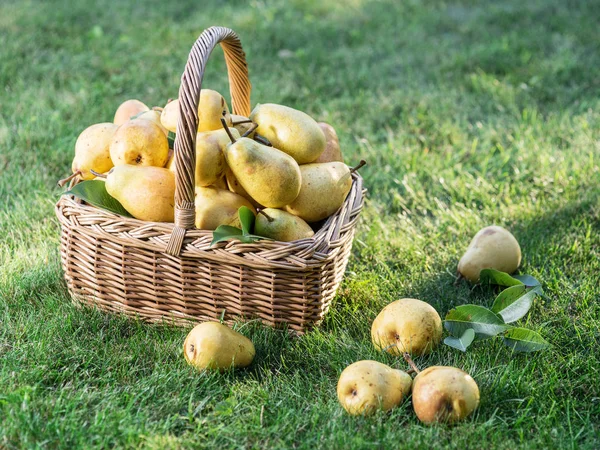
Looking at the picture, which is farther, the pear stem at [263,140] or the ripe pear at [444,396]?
the pear stem at [263,140]

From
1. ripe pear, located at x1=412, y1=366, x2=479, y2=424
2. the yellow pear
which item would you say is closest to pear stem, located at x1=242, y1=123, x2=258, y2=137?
the yellow pear

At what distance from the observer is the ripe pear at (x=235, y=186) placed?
2.32 metres

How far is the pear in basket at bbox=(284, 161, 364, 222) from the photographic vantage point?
234 cm

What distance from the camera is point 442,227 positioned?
314cm

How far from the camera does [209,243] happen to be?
2117mm

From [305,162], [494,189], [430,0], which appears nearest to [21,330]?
[305,162]

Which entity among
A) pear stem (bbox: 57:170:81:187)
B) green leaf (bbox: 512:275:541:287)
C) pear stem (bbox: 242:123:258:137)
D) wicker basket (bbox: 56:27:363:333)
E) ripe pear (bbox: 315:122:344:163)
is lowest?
green leaf (bbox: 512:275:541:287)

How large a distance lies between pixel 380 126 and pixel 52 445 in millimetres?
2914

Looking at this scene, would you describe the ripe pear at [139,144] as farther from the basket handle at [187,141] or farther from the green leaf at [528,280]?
the green leaf at [528,280]

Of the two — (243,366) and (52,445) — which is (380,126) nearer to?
(243,366)

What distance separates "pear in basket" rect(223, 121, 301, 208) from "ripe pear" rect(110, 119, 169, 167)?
27 centimetres

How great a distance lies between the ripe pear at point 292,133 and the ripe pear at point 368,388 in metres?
0.82

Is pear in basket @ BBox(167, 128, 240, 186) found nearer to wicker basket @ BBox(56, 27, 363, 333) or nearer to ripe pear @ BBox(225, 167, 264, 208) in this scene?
ripe pear @ BBox(225, 167, 264, 208)

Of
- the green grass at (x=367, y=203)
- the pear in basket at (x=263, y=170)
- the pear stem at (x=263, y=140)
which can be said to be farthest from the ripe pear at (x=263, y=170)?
the green grass at (x=367, y=203)
